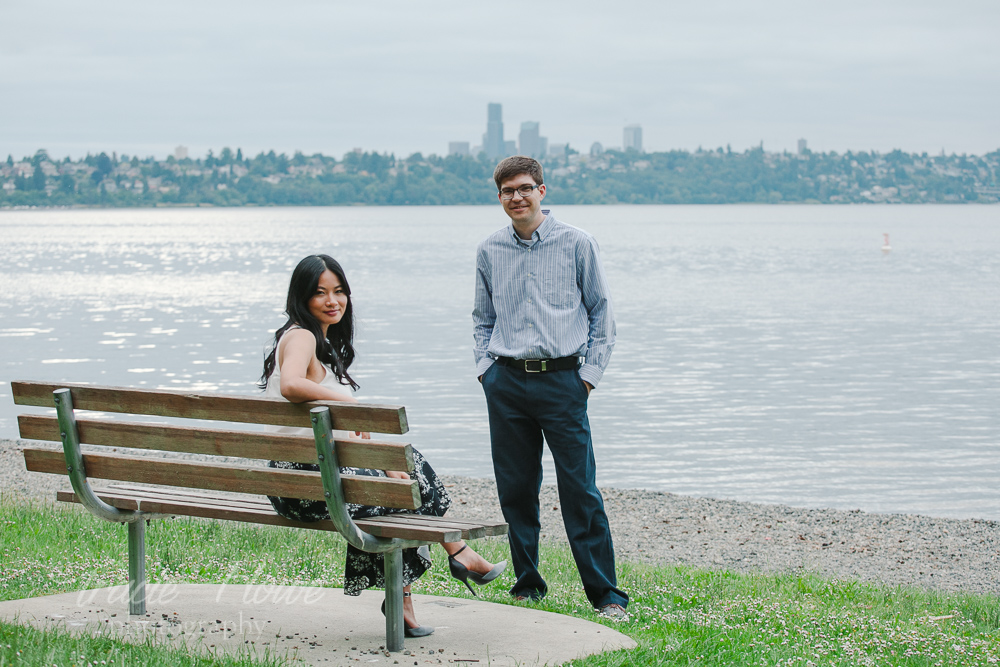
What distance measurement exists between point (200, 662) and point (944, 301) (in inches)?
1661

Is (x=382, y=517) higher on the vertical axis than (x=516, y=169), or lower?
lower

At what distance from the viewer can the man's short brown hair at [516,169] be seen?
17.9 feet

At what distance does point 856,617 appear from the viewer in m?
5.80

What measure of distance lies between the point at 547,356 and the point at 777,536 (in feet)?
18.0

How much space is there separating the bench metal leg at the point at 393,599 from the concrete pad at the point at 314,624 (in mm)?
55

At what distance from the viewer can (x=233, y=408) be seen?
439cm

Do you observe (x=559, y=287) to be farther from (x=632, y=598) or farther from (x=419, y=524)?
(x=632, y=598)

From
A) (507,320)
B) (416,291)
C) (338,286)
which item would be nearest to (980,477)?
(507,320)

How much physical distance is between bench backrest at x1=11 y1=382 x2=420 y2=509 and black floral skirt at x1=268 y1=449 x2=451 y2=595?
0.16 meters

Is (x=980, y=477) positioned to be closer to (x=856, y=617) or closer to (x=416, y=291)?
(x=856, y=617)

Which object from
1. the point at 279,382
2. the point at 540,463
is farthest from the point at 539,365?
the point at 279,382

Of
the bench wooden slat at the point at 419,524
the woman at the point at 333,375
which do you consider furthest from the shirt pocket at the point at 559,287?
the bench wooden slat at the point at 419,524

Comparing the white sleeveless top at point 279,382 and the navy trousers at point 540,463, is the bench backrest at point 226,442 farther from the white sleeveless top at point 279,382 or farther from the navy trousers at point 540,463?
the navy trousers at point 540,463

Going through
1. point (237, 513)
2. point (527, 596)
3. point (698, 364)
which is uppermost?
point (237, 513)
